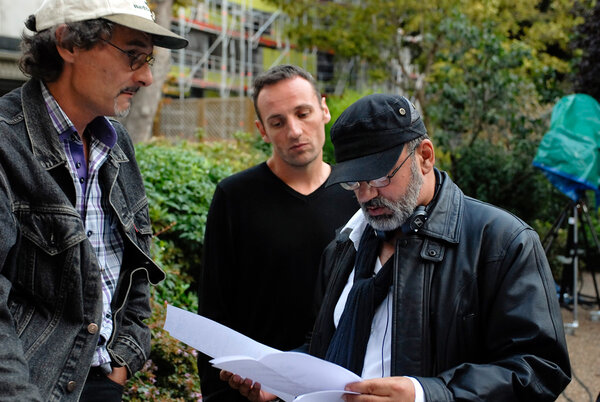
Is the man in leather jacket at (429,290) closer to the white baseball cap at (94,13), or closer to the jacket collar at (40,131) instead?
the white baseball cap at (94,13)

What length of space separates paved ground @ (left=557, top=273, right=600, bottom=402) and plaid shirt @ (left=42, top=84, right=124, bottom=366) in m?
4.34

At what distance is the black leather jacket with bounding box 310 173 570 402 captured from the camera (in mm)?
1889

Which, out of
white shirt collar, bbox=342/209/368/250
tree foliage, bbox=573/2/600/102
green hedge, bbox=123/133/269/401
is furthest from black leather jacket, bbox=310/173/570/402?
tree foliage, bbox=573/2/600/102

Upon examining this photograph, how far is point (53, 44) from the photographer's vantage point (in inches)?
90.1

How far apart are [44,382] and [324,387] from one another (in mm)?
872

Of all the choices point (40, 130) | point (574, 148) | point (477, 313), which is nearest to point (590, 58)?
point (574, 148)

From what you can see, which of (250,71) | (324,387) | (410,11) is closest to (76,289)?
(324,387)

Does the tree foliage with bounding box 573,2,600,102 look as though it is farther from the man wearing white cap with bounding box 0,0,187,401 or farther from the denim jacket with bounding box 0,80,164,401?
the denim jacket with bounding box 0,80,164,401

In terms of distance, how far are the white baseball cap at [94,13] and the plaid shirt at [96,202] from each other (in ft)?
0.79

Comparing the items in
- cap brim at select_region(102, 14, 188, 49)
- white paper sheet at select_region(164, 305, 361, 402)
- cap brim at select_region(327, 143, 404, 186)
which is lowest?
white paper sheet at select_region(164, 305, 361, 402)

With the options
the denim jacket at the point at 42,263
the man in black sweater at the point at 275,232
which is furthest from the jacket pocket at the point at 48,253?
the man in black sweater at the point at 275,232

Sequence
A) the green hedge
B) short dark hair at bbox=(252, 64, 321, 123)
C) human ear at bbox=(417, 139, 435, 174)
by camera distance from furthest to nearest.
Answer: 1. the green hedge
2. short dark hair at bbox=(252, 64, 321, 123)
3. human ear at bbox=(417, 139, 435, 174)

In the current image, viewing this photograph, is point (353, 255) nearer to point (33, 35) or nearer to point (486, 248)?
point (486, 248)

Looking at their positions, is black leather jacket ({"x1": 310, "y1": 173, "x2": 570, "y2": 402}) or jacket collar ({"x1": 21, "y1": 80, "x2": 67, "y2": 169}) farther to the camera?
jacket collar ({"x1": 21, "y1": 80, "x2": 67, "y2": 169})
